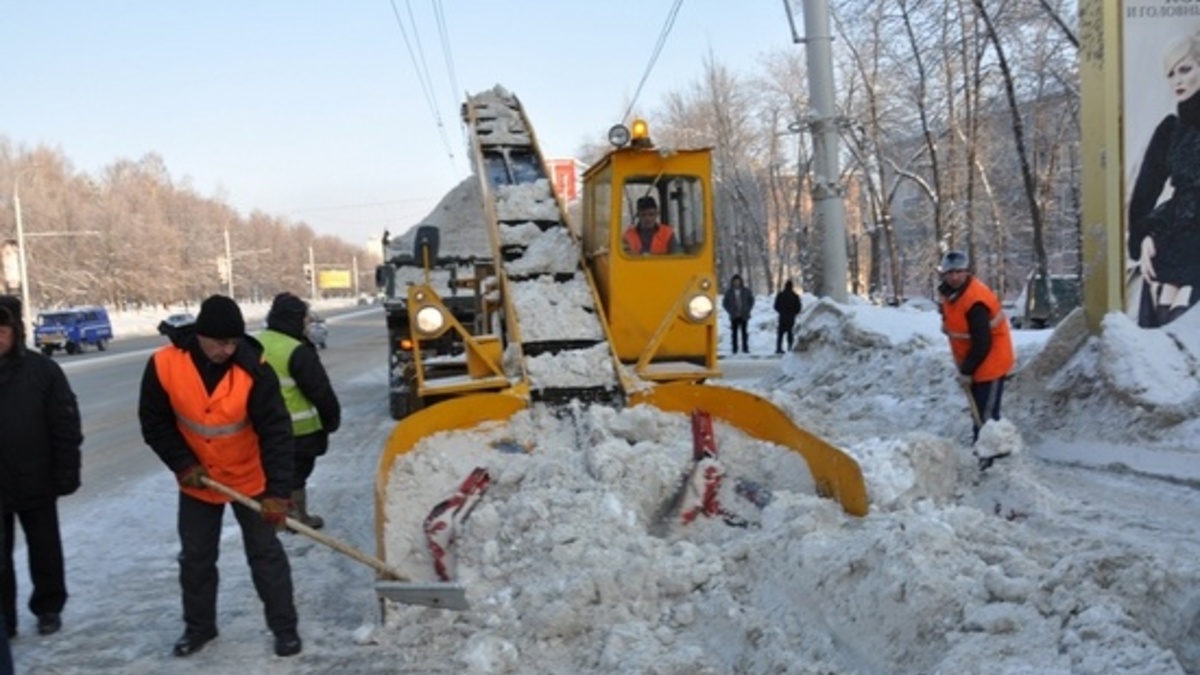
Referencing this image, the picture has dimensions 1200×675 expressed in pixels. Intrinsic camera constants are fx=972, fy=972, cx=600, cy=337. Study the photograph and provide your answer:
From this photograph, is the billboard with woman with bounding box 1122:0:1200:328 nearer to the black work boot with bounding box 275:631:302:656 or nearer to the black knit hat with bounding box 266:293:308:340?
the black knit hat with bounding box 266:293:308:340

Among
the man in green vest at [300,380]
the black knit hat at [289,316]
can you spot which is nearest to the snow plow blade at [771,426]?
the man in green vest at [300,380]

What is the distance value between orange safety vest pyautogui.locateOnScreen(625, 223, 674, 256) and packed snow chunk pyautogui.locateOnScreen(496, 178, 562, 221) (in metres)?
1.36

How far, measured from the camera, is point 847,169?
4759 centimetres

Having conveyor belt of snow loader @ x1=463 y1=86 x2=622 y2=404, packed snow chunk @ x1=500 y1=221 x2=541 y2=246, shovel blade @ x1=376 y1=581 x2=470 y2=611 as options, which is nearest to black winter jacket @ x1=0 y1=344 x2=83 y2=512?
shovel blade @ x1=376 y1=581 x2=470 y2=611

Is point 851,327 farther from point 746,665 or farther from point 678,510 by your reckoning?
point 746,665

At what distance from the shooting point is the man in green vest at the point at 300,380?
19.8 feet

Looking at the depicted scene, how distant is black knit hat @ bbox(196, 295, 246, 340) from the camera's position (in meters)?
4.39

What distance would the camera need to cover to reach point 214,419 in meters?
4.53

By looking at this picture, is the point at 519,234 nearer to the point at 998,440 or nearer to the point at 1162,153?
the point at 998,440

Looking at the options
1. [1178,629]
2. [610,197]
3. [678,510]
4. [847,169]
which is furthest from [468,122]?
[847,169]

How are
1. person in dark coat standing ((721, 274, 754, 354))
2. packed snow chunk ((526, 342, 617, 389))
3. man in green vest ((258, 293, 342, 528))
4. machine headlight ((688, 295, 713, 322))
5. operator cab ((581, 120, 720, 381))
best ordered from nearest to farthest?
man in green vest ((258, 293, 342, 528)), packed snow chunk ((526, 342, 617, 389)), machine headlight ((688, 295, 713, 322)), operator cab ((581, 120, 720, 381)), person in dark coat standing ((721, 274, 754, 354))

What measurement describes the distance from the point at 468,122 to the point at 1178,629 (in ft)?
27.8

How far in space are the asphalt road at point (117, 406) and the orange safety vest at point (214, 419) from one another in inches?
173

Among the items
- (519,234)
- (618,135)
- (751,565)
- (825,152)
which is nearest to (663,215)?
(618,135)
